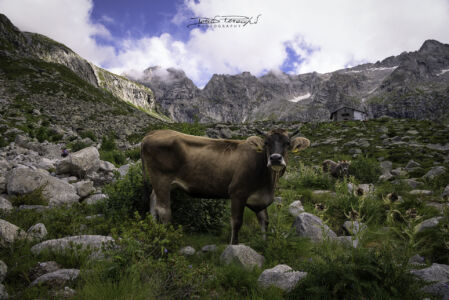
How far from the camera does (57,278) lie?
2.94 meters

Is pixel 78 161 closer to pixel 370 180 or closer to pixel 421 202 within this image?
pixel 421 202

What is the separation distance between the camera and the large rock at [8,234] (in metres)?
3.60

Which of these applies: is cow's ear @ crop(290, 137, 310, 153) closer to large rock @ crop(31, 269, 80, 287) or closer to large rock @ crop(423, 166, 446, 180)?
large rock @ crop(31, 269, 80, 287)

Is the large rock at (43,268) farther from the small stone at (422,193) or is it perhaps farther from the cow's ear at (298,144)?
the small stone at (422,193)

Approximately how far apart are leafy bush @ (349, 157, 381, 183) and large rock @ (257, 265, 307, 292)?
335 inches

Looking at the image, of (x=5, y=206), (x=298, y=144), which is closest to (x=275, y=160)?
(x=298, y=144)

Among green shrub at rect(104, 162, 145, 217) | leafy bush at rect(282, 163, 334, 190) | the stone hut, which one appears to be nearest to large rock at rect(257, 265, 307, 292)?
green shrub at rect(104, 162, 145, 217)

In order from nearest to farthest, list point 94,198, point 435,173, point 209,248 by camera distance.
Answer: point 209,248, point 94,198, point 435,173

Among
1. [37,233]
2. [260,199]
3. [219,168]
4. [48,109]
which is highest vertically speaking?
[48,109]

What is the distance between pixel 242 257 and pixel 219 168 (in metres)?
1.86

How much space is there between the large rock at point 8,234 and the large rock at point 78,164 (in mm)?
5560

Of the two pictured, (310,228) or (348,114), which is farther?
(348,114)

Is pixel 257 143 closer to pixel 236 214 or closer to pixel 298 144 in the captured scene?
pixel 298 144

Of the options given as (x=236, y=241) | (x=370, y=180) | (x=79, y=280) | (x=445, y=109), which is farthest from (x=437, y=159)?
(x=445, y=109)
